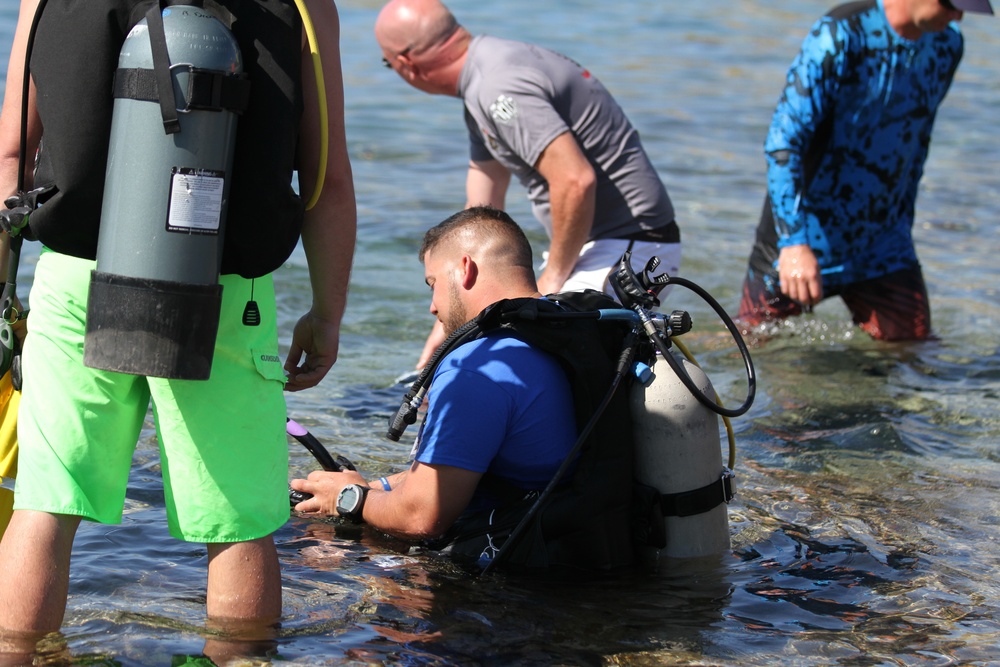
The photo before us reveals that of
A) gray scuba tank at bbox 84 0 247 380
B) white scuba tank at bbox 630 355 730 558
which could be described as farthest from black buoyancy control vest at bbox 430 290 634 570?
gray scuba tank at bbox 84 0 247 380

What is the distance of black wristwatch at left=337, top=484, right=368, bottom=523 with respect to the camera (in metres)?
4.02

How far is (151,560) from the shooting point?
3.94 metres

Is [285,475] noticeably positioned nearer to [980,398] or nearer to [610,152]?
[610,152]

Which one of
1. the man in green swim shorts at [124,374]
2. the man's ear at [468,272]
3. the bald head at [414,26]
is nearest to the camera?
the man in green swim shorts at [124,374]

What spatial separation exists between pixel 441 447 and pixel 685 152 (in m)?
9.12

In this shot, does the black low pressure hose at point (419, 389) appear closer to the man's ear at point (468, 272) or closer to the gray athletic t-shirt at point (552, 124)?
the man's ear at point (468, 272)

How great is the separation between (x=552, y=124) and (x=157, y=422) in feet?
8.99

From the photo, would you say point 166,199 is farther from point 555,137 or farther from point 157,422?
point 555,137

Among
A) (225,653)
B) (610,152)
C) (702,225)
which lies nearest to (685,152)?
(702,225)

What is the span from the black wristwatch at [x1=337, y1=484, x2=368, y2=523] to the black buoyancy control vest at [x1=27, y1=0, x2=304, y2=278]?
141 cm

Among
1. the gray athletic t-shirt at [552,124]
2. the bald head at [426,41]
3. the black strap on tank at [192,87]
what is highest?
the bald head at [426,41]

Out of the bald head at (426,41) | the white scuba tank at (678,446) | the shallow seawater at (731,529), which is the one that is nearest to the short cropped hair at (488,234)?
the white scuba tank at (678,446)

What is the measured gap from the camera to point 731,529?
14.1 ft

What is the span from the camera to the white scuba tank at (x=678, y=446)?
362 centimetres
